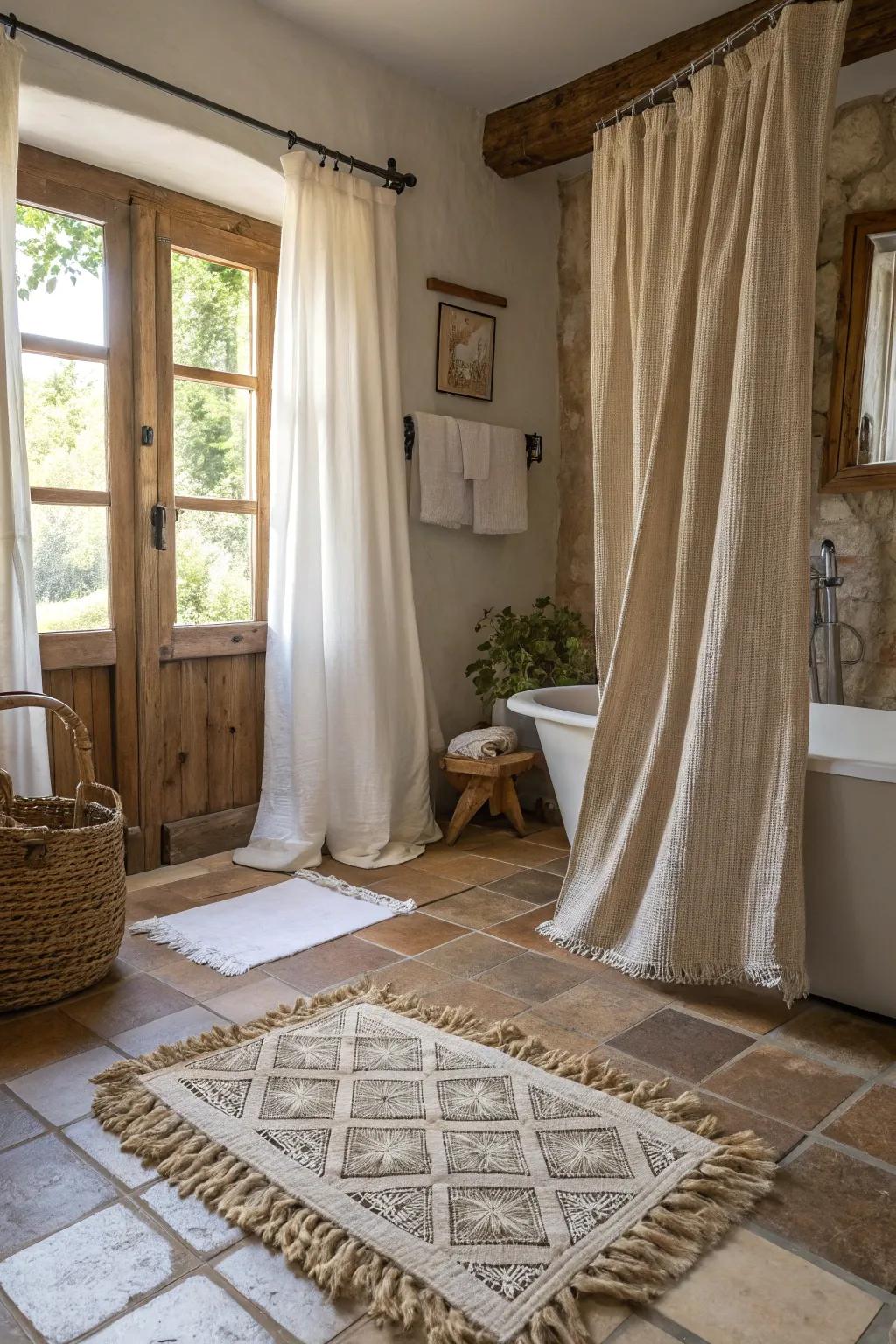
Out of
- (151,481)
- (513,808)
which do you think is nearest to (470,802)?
(513,808)

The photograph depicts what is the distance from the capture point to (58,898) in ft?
7.06

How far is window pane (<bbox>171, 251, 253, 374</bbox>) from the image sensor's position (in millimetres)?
3137

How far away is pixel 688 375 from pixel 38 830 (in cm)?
177

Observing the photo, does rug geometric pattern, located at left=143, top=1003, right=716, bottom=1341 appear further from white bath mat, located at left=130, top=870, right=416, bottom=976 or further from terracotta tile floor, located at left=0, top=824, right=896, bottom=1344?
white bath mat, located at left=130, top=870, right=416, bottom=976

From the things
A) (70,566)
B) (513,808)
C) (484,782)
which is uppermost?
(70,566)

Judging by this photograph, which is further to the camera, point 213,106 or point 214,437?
point 214,437

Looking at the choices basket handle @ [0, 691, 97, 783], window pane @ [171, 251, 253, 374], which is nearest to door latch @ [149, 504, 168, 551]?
window pane @ [171, 251, 253, 374]

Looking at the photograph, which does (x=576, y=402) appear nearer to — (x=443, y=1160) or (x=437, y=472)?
(x=437, y=472)

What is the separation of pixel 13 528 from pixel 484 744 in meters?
1.62

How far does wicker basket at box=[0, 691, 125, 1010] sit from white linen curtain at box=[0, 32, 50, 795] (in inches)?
7.2

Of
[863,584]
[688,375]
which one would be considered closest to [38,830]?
[688,375]

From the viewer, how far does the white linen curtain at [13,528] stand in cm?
243

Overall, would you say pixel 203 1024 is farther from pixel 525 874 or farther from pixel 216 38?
pixel 216 38

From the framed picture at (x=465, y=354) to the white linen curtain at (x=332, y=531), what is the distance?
0.37 metres
